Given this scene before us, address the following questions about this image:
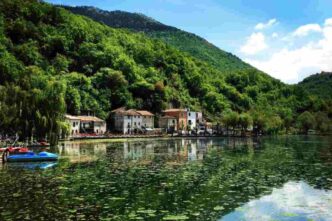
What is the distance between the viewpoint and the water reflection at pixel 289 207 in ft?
84.3

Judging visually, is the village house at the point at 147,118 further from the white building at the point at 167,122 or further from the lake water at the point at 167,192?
the lake water at the point at 167,192

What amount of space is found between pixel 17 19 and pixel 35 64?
3217 cm

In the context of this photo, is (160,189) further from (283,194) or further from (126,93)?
(126,93)

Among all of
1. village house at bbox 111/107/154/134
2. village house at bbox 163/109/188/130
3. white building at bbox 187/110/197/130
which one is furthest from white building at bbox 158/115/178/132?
village house at bbox 111/107/154/134

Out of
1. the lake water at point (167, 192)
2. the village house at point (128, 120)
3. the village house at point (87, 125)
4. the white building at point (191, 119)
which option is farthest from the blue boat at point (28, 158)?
the white building at point (191, 119)

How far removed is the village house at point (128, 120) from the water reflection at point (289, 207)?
131 m

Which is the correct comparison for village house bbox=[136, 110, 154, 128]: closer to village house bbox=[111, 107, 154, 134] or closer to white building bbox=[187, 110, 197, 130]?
village house bbox=[111, 107, 154, 134]

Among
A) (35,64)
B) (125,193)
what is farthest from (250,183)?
(35,64)

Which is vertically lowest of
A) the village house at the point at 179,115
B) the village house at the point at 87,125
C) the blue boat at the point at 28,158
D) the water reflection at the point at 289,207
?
the water reflection at the point at 289,207

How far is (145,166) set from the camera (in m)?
52.6

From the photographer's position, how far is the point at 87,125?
497ft

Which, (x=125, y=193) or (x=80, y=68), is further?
(x=80, y=68)

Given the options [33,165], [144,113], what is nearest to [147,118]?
[144,113]

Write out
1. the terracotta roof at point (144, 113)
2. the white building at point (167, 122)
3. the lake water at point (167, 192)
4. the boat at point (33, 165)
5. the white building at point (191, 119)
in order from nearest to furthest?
the lake water at point (167, 192)
the boat at point (33, 165)
the terracotta roof at point (144, 113)
the white building at point (167, 122)
the white building at point (191, 119)
